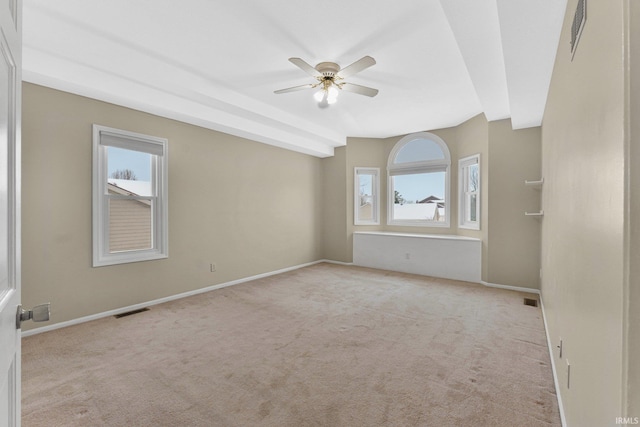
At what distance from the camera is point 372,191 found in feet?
21.0

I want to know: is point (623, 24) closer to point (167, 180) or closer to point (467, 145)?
point (167, 180)

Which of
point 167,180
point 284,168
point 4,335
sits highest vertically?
point 284,168

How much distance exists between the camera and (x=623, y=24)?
2.43 feet

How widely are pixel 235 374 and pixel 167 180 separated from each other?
8.98 feet

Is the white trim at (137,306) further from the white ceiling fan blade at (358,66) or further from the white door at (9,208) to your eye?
the white ceiling fan blade at (358,66)

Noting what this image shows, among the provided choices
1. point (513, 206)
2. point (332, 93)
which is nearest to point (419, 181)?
point (513, 206)

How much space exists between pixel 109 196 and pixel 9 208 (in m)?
2.98

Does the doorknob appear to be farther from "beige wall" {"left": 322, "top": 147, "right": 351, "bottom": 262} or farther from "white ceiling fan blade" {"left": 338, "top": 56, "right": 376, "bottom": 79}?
"beige wall" {"left": 322, "top": 147, "right": 351, "bottom": 262}

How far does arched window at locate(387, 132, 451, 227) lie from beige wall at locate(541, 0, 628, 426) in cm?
392

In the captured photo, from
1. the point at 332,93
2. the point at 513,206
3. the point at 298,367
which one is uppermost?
the point at 332,93

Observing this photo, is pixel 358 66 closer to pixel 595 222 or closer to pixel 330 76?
pixel 330 76

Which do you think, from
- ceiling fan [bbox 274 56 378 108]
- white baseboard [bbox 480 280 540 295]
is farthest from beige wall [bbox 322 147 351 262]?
ceiling fan [bbox 274 56 378 108]

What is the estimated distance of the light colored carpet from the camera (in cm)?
173

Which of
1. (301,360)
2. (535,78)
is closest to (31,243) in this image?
(301,360)
